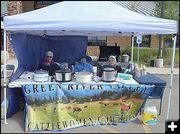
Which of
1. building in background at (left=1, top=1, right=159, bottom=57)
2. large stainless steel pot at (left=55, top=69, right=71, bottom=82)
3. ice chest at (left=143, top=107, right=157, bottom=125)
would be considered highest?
building in background at (left=1, top=1, right=159, bottom=57)

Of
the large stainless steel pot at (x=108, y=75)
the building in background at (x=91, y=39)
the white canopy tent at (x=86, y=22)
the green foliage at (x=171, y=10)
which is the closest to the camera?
the white canopy tent at (x=86, y=22)

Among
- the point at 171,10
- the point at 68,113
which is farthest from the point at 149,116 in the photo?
the point at 171,10

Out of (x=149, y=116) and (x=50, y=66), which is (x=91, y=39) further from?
(x=149, y=116)

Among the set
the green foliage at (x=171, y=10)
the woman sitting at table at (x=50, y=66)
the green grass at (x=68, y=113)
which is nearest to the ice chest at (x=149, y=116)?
the green grass at (x=68, y=113)

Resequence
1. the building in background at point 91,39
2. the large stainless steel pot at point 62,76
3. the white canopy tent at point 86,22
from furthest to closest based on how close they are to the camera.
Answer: the building in background at point 91,39 < the large stainless steel pot at point 62,76 < the white canopy tent at point 86,22

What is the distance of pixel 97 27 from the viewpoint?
5.47 meters

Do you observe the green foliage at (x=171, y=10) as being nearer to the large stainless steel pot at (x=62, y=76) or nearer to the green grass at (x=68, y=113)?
the green grass at (x=68, y=113)

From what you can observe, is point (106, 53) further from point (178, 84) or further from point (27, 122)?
point (27, 122)

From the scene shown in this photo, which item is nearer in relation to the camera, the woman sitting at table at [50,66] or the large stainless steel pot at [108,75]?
the large stainless steel pot at [108,75]

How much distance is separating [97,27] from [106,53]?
5.64 meters

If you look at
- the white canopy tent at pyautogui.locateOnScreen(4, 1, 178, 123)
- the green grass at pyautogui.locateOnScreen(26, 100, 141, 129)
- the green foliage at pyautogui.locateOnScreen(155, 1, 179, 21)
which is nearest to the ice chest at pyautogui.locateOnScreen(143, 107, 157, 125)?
the green grass at pyautogui.locateOnScreen(26, 100, 141, 129)

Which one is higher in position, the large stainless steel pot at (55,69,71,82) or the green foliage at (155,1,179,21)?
the green foliage at (155,1,179,21)

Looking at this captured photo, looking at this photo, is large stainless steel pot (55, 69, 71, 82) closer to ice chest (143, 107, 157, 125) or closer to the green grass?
the green grass

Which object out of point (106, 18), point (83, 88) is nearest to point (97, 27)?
point (106, 18)
